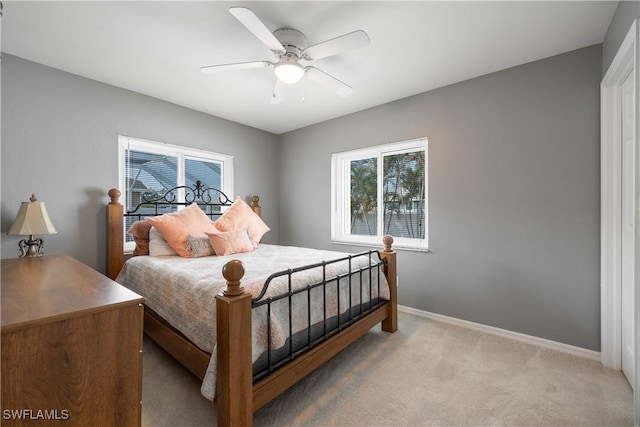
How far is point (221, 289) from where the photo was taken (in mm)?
1569

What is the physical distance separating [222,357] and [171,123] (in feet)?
9.48

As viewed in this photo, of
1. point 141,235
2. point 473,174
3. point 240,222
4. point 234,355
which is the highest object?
point 473,174

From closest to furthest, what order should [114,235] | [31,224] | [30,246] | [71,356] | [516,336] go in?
[71,356], [31,224], [30,246], [516,336], [114,235]

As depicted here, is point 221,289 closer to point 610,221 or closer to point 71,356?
point 71,356

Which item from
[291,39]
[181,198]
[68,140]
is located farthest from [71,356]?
[181,198]

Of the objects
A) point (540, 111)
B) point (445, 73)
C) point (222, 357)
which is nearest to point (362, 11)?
point (445, 73)

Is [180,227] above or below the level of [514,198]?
below

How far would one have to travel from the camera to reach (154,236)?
2.71 metres

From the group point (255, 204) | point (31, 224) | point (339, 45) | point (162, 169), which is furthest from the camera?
point (255, 204)

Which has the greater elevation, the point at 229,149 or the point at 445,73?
the point at 445,73

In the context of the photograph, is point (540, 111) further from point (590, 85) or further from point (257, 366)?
point (257, 366)

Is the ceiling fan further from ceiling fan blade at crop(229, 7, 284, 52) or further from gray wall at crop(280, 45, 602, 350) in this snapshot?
gray wall at crop(280, 45, 602, 350)

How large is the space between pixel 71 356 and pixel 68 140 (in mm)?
2482

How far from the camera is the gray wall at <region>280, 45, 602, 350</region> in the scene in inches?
85.3
